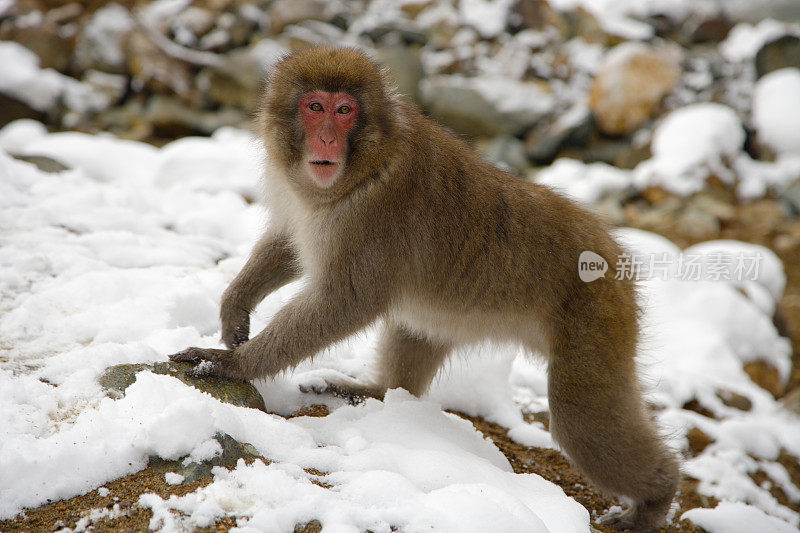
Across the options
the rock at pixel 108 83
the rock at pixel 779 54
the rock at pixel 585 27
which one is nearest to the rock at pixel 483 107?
the rock at pixel 585 27

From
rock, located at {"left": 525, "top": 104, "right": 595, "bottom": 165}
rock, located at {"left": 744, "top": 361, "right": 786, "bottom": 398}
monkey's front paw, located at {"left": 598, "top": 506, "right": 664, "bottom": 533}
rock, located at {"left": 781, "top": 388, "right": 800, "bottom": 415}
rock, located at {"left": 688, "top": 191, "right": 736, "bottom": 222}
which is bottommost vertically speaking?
rock, located at {"left": 744, "top": 361, "right": 786, "bottom": 398}

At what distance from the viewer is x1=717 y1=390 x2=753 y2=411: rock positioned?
5.15m

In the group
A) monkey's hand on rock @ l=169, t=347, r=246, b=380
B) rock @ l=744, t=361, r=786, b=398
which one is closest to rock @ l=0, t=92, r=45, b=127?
monkey's hand on rock @ l=169, t=347, r=246, b=380

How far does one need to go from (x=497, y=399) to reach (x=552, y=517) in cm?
157

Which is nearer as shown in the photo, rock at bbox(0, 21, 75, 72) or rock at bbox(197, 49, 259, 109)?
rock at bbox(197, 49, 259, 109)

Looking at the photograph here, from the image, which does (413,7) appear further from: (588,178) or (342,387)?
(342,387)

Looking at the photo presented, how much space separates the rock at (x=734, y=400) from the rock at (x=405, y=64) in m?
8.02

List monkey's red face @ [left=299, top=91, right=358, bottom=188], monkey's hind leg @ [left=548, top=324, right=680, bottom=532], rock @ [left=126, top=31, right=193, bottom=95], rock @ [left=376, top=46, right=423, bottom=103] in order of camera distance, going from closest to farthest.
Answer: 1. monkey's red face @ [left=299, top=91, right=358, bottom=188]
2. monkey's hind leg @ [left=548, top=324, right=680, bottom=532]
3. rock @ [left=376, top=46, right=423, bottom=103]
4. rock @ [left=126, top=31, right=193, bottom=95]

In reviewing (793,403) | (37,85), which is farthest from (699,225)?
(37,85)

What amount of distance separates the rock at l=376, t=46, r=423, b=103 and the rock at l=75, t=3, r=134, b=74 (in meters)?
5.23

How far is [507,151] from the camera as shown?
11.4m

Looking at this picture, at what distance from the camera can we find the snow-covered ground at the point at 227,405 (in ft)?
6.86

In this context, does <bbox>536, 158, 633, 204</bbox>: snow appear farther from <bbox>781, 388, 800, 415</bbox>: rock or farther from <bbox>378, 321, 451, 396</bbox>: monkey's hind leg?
<bbox>378, 321, 451, 396</bbox>: monkey's hind leg

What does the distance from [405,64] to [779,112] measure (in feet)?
21.2
